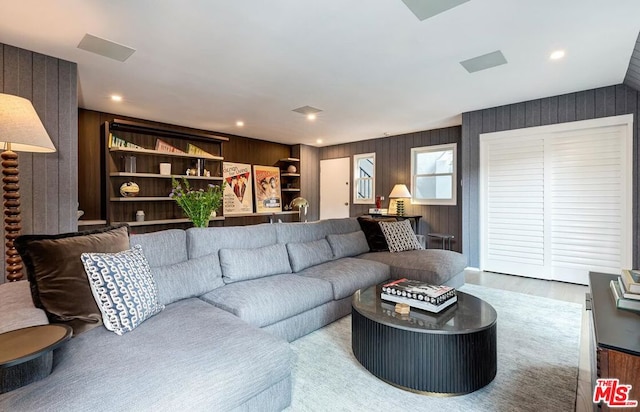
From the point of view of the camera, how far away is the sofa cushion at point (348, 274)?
9.06ft

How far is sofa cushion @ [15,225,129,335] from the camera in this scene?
1.50 m

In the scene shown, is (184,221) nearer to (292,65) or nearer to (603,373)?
(292,65)

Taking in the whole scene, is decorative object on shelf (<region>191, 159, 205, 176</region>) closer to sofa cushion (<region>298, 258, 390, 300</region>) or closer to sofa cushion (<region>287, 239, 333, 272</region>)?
sofa cushion (<region>287, 239, 333, 272</region>)

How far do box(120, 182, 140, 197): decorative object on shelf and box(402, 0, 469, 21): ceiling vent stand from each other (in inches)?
174

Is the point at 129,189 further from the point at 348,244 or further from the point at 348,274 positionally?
the point at 348,274

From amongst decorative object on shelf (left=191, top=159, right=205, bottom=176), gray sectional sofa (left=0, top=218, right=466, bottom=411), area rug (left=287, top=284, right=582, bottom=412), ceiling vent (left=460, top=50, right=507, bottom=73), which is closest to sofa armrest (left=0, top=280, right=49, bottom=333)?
gray sectional sofa (left=0, top=218, right=466, bottom=411)

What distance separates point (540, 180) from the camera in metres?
4.27

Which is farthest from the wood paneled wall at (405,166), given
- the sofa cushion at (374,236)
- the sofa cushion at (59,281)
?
the sofa cushion at (59,281)

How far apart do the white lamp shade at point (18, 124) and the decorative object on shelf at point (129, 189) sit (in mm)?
2820

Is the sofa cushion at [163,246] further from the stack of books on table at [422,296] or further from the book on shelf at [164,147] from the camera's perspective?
the book on shelf at [164,147]

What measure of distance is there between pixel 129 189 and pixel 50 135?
1756 mm

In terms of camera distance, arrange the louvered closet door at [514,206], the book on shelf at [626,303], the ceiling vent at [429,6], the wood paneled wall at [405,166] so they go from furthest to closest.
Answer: the wood paneled wall at [405,166]
the louvered closet door at [514,206]
the ceiling vent at [429,6]
the book on shelf at [626,303]

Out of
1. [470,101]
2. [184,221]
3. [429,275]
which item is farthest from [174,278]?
[470,101]

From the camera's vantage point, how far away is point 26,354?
1043 mm
